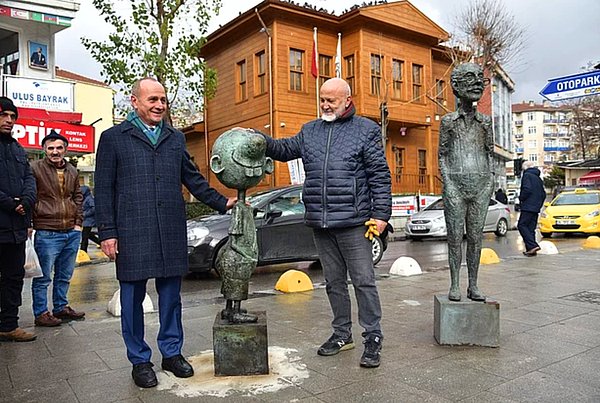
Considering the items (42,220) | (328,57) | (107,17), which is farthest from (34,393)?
(328,57)

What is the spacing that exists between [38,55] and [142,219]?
1563 cm

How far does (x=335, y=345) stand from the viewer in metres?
4.38

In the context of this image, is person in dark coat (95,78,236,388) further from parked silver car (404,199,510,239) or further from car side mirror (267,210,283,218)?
parked silver car (404,199,510,239)

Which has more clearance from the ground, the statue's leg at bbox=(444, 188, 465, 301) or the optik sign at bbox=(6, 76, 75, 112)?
the optik sign at bbox=(6, 76, 75, 112)

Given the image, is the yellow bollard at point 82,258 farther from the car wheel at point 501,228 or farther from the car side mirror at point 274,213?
the car wheel at point 501,228

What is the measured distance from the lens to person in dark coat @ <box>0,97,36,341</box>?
16.3 ft

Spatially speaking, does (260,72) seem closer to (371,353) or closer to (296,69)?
(296,69)

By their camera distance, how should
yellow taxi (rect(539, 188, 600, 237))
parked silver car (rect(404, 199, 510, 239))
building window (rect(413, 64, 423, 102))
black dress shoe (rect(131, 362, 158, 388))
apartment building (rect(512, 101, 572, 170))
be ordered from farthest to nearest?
apartment building (rect(512, 101, 572, 170)), building window (rect(413, 64, 423, 102)), parked silver car (rect(404, 199, 510, 239)), yellow taxi (rect(539, 188, 600, 237)), black dress shoe (rect(131, 362, 158, 388))

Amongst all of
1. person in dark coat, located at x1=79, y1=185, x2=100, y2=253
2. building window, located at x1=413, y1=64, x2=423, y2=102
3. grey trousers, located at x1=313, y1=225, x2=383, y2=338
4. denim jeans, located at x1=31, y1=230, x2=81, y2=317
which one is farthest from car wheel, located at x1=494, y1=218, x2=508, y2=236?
denim jeans, located at x1=31, y1=230, x2=81, y2=317

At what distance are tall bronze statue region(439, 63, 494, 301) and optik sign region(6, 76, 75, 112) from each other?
47.1 feet

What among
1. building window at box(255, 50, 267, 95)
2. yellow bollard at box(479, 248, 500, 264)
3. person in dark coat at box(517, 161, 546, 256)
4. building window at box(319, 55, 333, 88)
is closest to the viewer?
yellow bollard at box(479, 248, 500, 264)

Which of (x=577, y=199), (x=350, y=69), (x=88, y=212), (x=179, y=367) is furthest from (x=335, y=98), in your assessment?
(x=350, y=69)

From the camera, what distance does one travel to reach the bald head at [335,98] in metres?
4.19

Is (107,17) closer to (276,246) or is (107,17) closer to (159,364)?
(276,246)
